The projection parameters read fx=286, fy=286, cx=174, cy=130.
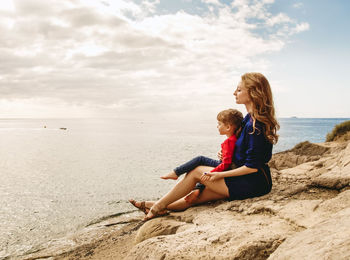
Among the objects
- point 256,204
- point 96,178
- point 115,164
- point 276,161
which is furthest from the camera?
point 115,164

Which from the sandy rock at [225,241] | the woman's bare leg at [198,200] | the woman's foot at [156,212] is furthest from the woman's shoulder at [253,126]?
the woman's foot at [156,212]

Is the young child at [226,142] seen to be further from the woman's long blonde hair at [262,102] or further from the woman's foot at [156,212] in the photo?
the woman's foot at [156,212]

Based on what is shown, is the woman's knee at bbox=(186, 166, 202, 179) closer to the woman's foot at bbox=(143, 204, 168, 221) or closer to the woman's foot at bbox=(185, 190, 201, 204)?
the woman's foot at bbox=(185, 190, 201, 204)

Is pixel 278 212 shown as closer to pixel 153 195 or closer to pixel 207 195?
pixel 207 195

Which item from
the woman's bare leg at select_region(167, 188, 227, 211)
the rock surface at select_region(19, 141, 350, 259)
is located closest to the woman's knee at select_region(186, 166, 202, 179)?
the woman's bare leg at select_region(167, 188, 227, 211)

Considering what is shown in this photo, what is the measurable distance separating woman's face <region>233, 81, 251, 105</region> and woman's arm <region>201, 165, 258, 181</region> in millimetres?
1037

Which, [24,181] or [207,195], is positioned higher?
[207,195]

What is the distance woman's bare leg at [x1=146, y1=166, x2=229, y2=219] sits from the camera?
15.6 feet

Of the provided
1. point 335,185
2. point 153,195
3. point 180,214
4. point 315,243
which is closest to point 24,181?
point 153,195

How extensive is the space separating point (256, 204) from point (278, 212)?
44cm

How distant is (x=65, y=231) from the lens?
737cm

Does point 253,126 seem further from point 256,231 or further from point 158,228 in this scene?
point 158,228

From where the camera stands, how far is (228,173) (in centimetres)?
448

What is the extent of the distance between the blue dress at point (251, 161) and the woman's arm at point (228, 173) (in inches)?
3.0
